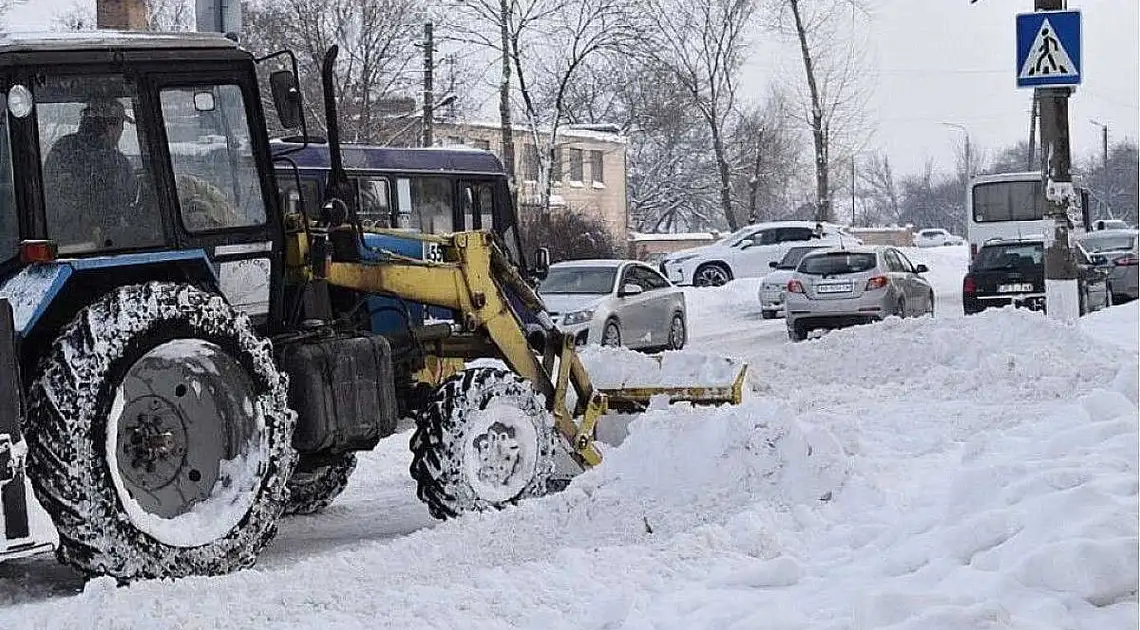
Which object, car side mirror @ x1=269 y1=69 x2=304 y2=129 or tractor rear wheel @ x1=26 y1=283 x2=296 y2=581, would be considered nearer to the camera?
tractor rear wheel @ x1=26 y1=283 x2=296 y2=581

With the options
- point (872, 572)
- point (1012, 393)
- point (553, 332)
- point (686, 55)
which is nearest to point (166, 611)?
point (872, 572)

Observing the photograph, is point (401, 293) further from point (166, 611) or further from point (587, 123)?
point (587, 123)

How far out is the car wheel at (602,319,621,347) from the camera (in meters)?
18.9

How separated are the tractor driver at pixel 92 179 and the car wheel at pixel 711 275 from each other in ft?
105

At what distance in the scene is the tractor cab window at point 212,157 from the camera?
23.6 ft

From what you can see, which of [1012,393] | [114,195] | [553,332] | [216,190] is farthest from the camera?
[1012,393]

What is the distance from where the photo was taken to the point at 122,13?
20.9 meters

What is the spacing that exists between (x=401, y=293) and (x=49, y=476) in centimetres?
283

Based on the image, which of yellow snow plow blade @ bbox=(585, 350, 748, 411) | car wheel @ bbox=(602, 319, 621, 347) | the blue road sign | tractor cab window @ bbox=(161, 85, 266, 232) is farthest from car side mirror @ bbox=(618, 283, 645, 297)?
tractor cab window @ bbox=(161, 85, 266, 232)

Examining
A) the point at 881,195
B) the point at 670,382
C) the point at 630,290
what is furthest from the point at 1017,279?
the point at 881,195

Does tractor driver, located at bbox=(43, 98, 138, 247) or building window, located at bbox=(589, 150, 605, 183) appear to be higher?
building window, located at bbox=(589, 150, 605, 183)

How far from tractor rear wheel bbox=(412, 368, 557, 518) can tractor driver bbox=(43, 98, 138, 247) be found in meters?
2.19

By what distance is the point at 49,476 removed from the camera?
6188mm

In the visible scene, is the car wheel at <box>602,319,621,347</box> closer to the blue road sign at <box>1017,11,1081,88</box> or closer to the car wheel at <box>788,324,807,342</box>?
the car wheel at <box>788,324,807,342</box>
